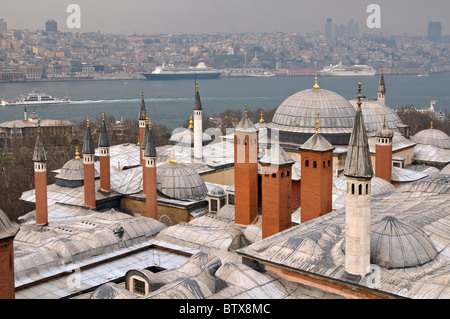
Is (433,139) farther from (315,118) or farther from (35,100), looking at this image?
(35,100)

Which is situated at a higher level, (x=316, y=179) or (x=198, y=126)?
(x=198, y=126)

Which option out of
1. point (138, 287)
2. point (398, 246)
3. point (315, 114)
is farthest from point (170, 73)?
point (398, 246)

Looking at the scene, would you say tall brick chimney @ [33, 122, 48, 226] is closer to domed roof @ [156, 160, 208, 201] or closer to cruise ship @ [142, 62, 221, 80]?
domed roof @ [156, 160, 208, 201]

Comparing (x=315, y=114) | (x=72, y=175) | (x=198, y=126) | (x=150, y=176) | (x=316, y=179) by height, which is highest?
(x=315, y=114)

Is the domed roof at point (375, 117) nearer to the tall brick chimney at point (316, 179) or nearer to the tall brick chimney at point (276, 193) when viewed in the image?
the tall brick chimney at point (316, 179)

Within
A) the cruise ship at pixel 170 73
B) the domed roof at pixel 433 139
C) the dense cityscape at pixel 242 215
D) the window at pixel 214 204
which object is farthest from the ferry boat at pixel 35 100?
the window at pixel 214 204
